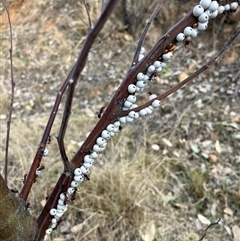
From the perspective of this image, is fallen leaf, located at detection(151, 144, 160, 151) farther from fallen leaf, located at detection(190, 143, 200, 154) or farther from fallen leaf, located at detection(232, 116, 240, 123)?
fallen leaf, located at detection(232, 116, 240, 123)

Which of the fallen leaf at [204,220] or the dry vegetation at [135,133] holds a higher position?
the dry vegetation at [135,133]

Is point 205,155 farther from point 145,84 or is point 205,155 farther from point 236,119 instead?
point 145,84

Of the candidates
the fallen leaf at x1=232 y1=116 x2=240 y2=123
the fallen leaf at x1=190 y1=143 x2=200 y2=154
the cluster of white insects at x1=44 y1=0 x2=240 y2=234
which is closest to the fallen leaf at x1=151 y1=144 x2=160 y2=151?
the fallen leaf at x1=190 y1=143 x2=200 y2=154

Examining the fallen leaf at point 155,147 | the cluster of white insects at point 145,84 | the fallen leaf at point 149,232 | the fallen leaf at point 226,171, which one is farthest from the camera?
the fallen leaf at point 155,147

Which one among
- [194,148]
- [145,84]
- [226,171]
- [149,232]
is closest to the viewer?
[145,84]

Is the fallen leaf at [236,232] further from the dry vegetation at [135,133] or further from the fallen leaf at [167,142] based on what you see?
the fallen leaf at [167,142]

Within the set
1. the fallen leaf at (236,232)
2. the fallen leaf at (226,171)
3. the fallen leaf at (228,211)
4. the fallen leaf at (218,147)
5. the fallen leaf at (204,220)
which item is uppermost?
the fallen leaf at (218,147)

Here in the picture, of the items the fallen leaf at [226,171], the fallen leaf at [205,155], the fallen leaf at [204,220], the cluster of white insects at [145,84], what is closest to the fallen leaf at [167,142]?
the fallen leaf at [205,155]

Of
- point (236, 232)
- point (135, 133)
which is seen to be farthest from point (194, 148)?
point (236, 232)

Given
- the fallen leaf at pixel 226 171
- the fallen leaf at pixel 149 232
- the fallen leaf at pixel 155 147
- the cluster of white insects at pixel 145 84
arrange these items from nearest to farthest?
the cluster of white insects at pixel 145 84 < the fallen leaf at pixel 149 232 < the fallen leaf at pixel 226 171 < the fallen leaf at pixel 155 147

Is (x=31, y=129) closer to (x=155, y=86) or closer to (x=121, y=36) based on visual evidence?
(x=155, y=86)
